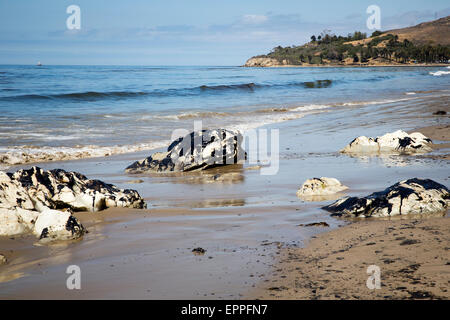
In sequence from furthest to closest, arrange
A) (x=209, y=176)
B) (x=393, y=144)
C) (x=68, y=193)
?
(x=393, y=144)
(x=209, y=176)
(x=68, y=193)

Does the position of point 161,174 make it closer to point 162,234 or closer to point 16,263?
point 162,234

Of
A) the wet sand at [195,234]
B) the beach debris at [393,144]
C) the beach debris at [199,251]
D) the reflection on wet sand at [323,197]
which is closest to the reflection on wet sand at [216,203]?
the wet sand at [195,234]

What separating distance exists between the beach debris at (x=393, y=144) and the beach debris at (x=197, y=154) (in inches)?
78.6

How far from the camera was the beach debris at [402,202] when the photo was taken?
411cm

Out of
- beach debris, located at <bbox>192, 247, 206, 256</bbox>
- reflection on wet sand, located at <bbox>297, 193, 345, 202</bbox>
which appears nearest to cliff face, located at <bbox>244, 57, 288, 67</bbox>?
reflection on wet sand, located at <bbox>297, 193, 345, 202</bbox>

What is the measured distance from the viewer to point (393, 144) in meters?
7.80

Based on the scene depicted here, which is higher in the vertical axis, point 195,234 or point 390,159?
point 390,159

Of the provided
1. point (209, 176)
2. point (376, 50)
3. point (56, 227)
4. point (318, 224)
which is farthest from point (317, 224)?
point (376, 50)

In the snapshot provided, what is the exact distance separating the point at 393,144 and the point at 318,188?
127 inches

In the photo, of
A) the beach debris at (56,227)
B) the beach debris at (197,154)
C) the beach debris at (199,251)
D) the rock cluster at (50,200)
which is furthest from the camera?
the beach debris at (197,154)

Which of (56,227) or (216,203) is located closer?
(56,227)

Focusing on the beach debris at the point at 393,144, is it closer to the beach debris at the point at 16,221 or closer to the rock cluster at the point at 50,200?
the rock cluster at the point at 50,200

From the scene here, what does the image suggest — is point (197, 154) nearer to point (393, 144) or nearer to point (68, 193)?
point (68, 193)
